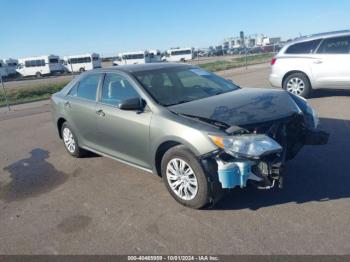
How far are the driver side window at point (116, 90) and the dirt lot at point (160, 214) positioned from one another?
115cm

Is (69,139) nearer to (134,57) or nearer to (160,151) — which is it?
(160,151)

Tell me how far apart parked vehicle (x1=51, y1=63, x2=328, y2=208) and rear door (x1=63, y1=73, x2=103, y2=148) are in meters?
0.02

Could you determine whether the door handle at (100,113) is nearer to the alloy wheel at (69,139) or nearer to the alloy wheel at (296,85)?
the alloy wheel at (69,139)

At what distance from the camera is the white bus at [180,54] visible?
5769 centimetres

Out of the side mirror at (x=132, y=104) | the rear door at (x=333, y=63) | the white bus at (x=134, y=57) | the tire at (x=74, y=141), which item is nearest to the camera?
the side mirror at (x=132, y=104)

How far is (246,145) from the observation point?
3512 millimetres

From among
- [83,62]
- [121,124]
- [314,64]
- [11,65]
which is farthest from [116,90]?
[11,65]

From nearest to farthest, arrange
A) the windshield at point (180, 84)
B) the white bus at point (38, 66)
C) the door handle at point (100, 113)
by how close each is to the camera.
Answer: the windshield at point (180, 84) < the door handle at point (100, 113) < the white bus at point (38, 66)

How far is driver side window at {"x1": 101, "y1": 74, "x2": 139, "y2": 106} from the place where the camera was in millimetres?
4730

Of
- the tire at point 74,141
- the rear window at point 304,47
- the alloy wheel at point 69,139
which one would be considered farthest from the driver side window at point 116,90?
the rear window at point 304,47

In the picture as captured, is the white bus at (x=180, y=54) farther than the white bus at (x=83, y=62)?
Yes

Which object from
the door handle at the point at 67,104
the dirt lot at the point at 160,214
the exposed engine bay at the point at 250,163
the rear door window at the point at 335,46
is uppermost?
the rear door window at the point at 335,46

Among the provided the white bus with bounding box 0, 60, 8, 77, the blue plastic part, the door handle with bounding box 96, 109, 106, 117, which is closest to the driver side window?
the door handle with bounding box 96, 109, 106, 117

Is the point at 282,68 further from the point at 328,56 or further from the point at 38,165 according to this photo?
the point at 38,165
